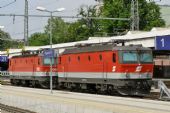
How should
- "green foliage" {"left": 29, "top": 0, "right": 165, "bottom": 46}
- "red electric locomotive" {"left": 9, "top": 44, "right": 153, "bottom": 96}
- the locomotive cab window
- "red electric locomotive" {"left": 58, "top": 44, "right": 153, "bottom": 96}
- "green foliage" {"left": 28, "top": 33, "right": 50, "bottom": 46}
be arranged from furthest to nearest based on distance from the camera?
"green foliage" {"left": 28, "top": 33, "right": 50, "bottom": 46}, "green foliage" {"left": 29, "top": 0, "right": 165, "bottom": 46}, the locomotive cab window, "red electric locomotive" {"left": 9, "top": 44, "right": 153, "bottom": 96}, "red electric locomotive" {"left": 58, "top": 44, "right": 153, "bottom": 96}

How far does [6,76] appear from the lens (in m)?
76.2

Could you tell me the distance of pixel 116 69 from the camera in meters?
32.8

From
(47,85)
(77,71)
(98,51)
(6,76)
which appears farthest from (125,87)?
(6,76)

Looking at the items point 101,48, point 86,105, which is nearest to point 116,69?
point 101,48

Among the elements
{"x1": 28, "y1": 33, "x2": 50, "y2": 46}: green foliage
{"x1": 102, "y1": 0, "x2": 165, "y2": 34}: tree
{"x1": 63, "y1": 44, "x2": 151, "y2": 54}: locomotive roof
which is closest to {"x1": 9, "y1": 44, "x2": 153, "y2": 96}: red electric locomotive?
{"x1": 63, "y1": 44, "x2": 151, "y2": 54}: locomotive roof

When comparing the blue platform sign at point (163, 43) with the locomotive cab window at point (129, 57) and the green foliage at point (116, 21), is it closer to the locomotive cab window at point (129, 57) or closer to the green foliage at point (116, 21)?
the locomotive cab window at point (129, 57)

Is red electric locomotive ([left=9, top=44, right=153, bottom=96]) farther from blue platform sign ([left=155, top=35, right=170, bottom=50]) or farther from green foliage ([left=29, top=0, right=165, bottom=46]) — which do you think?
green foliage ([left=29, top=0, right=165, bottom=46])

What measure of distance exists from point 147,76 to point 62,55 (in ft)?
36.2

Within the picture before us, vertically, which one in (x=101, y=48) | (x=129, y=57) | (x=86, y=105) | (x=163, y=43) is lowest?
(x=86, y=105)

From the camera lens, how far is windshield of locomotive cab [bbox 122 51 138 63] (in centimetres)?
3294

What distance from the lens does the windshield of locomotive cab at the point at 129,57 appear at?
1297 inches

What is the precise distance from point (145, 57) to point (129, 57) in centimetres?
122

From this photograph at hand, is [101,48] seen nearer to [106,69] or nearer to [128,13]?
[106,69]

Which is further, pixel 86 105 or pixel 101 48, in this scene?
pixel 101 48
